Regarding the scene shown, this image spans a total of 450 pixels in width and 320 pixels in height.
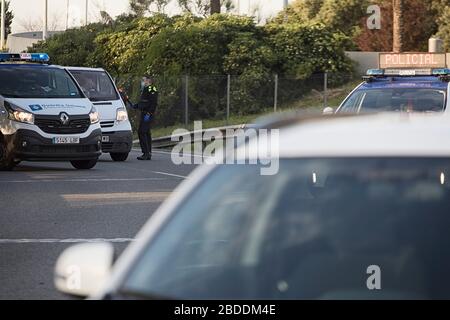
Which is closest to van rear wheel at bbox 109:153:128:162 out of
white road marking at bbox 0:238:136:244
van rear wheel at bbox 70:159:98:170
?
van rear wheel at bbox 70:159:98:170

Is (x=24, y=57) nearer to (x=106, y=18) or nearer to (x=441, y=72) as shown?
(x=441, y=72)

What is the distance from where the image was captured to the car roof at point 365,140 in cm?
397

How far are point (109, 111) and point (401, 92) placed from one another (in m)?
9.64

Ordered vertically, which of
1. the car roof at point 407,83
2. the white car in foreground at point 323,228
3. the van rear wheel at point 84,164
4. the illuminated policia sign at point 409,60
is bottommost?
the van rear wheel at point 84,164

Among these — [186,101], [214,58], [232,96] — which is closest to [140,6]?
[214,58]

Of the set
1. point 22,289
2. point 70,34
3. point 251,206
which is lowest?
point 22,289

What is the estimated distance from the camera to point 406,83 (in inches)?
646

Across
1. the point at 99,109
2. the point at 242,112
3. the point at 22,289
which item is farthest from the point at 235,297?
the point at 242,112

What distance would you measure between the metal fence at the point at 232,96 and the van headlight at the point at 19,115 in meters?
16.6

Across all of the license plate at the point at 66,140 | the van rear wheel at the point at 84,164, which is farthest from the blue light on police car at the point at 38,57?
the license plate at the point at 66,140

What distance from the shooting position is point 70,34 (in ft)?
161

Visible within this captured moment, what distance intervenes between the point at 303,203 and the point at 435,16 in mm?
47100

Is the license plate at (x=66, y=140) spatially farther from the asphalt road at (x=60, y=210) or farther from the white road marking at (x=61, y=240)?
the white road marking at (x=61, y=240)
